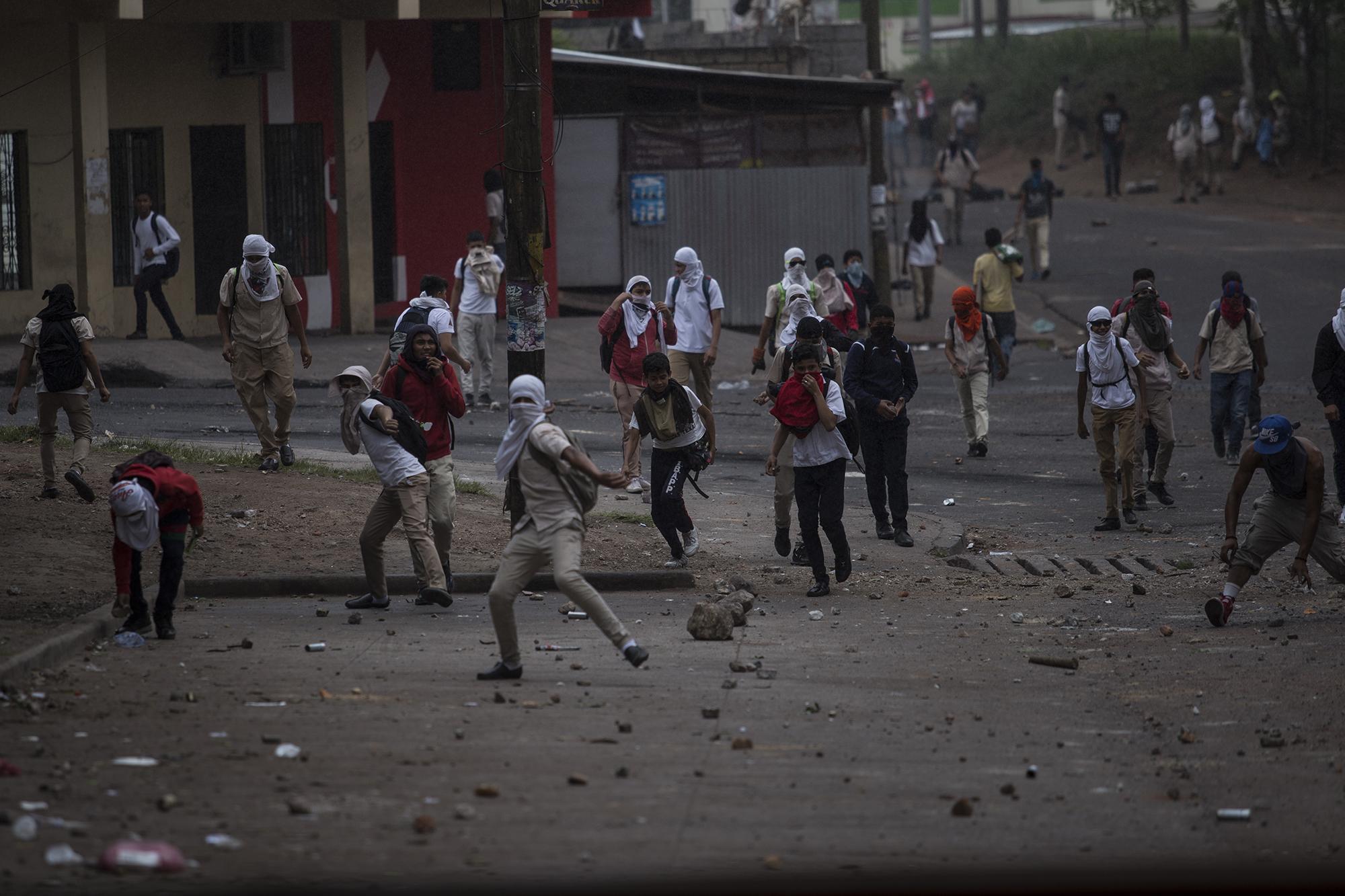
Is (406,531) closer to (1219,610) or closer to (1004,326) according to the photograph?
(1219,610)

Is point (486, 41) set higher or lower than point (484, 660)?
higher

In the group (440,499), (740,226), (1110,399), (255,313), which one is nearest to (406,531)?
(440,499)

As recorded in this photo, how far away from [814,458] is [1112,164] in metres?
29.9

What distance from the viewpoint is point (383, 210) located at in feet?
78.0

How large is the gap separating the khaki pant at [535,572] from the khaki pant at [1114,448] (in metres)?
A: 6.02

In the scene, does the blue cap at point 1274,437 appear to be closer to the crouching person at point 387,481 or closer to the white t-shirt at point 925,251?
the crouching person at point 387,481

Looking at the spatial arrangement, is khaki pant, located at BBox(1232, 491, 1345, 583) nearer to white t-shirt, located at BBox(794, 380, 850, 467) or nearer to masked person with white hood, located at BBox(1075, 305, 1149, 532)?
white t-shirt, located at BBox(794, 380, 850, 467)

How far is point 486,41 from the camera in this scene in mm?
23812

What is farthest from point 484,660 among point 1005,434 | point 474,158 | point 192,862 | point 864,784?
point 474,158

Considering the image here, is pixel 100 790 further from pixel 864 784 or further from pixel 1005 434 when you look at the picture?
pixel 1005 434

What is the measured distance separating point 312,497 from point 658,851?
23.8 feet

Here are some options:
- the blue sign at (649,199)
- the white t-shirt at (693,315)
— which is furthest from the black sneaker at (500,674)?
the blue sign at (649,199)

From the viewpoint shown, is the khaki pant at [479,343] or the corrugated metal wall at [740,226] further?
the corrugated metal wall at [740,226]

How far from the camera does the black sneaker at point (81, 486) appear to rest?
38.5ft
